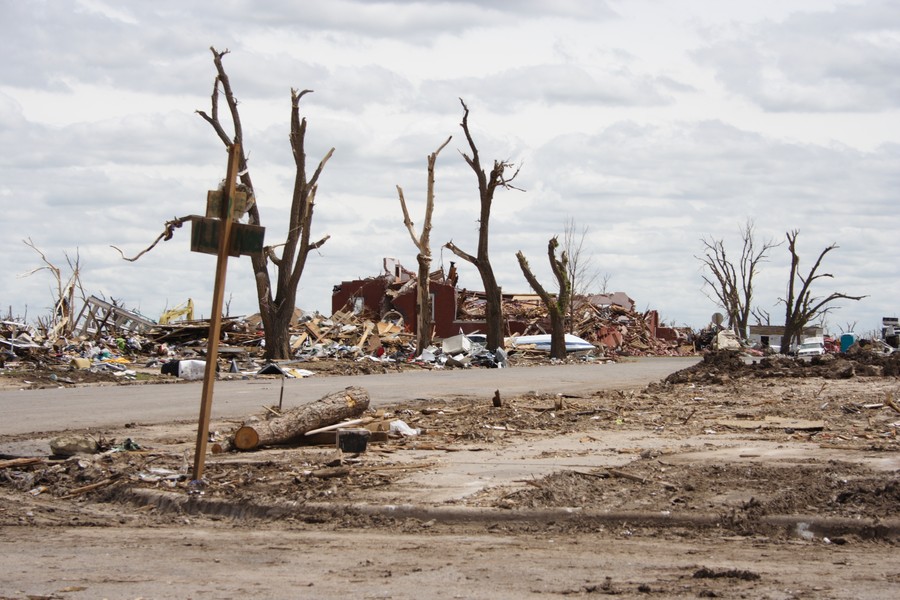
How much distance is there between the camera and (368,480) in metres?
9.77

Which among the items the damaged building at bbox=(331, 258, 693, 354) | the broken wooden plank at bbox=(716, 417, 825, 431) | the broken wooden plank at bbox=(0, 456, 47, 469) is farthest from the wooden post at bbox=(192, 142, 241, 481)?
the damaged building at bbox=(331, 258, 693, 354)

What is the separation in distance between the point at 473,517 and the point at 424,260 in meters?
32.8

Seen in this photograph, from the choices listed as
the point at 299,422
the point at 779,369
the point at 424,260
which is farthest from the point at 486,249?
the point at 299,422

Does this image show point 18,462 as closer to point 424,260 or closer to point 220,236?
point 220,236

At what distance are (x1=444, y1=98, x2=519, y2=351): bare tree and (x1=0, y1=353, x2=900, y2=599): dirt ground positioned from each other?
27977 mm

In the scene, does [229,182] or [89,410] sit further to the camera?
[89,410]

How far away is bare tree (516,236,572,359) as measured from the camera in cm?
4353

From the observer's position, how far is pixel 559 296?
1774 inches

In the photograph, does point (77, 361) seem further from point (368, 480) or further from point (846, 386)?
point (368, 480)

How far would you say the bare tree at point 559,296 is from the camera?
43531 mm

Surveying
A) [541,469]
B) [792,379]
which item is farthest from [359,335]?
[541,469]

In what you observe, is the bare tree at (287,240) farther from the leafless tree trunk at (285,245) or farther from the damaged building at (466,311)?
the damaged building at (466,311)

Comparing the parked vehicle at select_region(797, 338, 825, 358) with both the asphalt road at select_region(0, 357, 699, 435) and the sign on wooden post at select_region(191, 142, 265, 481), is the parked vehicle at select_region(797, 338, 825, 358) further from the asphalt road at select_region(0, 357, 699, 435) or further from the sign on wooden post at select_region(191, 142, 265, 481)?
the sign on wooden post at select_region(191, 142, 265, 481)

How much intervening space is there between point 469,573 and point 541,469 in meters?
3.67
